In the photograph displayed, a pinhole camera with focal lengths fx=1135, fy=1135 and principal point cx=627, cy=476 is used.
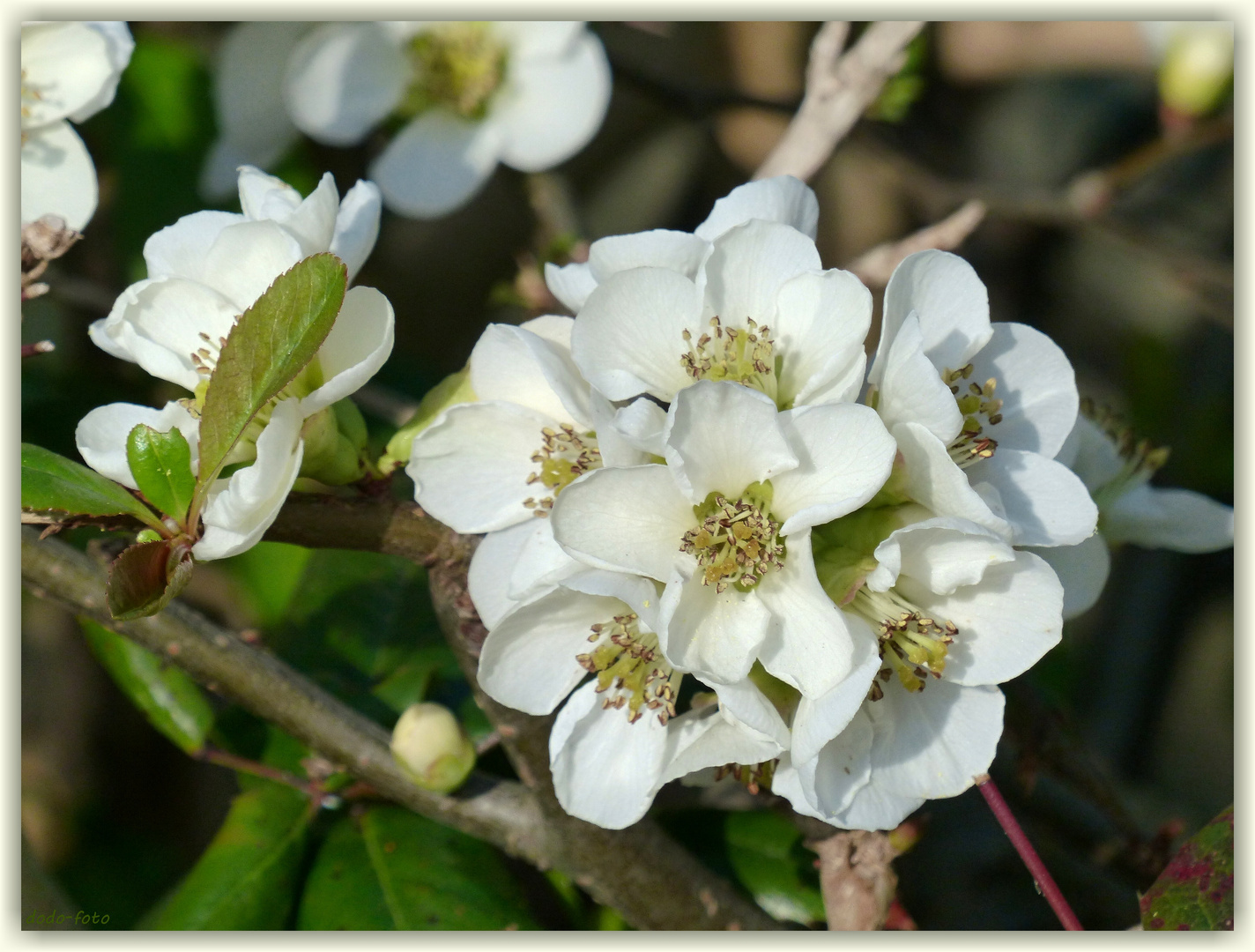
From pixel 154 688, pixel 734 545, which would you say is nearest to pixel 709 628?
pixel 734 545

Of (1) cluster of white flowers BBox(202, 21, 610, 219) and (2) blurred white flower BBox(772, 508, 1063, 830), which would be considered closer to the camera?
(2) blurred white flower BBox(772, 508, 1063, 830)

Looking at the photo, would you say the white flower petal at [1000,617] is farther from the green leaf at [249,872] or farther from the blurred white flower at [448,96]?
the blurred white flower at [448,96]

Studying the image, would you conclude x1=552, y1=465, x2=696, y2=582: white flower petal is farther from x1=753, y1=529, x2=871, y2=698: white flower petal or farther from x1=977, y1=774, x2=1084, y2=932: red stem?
x1=977, y1=774, x2=1084, y2=932: red stem

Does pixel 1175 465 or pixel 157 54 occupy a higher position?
pixel 157 54

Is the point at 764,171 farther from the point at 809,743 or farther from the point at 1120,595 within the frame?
the point at 1120,595

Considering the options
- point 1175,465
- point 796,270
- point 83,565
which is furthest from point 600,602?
point 1175,465

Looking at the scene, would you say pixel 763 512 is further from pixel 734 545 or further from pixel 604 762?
pixel 604 762

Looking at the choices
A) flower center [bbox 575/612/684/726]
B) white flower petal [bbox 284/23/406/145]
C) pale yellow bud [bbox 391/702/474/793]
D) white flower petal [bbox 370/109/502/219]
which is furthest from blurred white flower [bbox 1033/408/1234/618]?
white flower petal [bbox 284/23/406/145]
